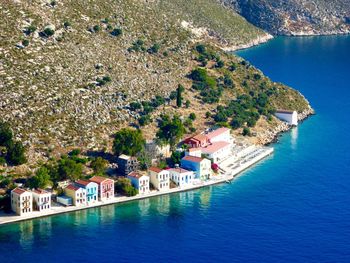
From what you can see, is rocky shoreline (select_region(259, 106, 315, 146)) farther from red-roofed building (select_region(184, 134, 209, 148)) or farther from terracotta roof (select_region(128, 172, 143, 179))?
terracotta roof (select_region(128, 172, 143, 179))

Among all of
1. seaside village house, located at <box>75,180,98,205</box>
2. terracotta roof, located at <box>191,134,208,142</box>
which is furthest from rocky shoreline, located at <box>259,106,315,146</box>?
seaside village house, located at <box>75,180,98,205</box>

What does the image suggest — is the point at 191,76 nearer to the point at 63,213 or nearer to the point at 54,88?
the point at 54,88

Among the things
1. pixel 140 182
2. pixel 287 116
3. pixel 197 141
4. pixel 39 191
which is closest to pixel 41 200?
pixel 39 191

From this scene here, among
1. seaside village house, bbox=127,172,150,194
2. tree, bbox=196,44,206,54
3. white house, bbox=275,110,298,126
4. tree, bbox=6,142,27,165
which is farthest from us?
tree, bbox=196,44,206,54

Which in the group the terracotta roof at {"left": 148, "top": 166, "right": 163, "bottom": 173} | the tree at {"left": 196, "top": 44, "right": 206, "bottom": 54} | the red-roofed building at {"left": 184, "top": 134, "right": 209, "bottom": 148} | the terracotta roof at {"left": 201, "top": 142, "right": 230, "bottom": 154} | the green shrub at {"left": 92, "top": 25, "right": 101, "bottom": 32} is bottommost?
the terracotta roof at {"left": 148, "top": 166, "right": 163, "bottom": 173}

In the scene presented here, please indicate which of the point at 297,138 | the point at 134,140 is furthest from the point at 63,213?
the point at 297,138

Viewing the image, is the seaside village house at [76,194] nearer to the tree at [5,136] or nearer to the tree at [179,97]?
the tree at [5,136]

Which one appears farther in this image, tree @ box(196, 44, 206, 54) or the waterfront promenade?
tree @ box(196, 44, 206, 54)
